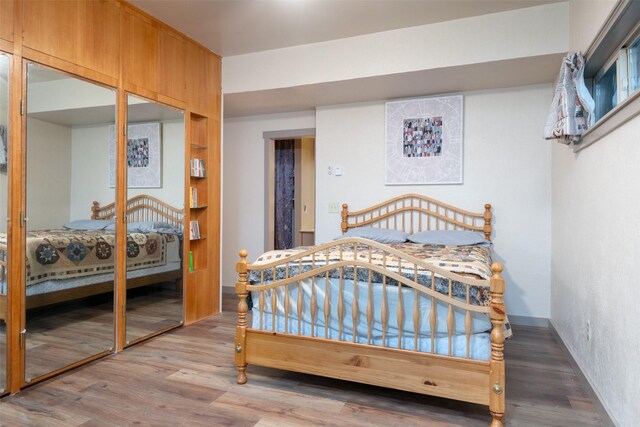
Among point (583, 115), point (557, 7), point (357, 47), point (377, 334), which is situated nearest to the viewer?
point (377, 334)

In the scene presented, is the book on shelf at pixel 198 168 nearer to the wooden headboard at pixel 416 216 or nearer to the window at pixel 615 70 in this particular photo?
the wooden headboard at pixel 416 216

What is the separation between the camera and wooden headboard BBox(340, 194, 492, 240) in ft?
12.0

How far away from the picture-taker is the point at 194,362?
261cm

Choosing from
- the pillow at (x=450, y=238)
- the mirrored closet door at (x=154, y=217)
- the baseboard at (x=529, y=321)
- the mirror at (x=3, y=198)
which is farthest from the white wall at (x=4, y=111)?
the baseboard at (x=529, y=321)

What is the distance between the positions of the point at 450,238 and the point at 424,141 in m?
1.06

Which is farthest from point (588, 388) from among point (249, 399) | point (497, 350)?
point (249, 399)

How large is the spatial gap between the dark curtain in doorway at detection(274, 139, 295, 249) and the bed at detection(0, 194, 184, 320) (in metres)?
2.37

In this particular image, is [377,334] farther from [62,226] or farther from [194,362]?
[62,226]

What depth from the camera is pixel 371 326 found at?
2.05 metres

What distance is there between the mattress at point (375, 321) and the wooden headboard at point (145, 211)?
1.22 m

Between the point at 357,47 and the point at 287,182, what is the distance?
2.68m

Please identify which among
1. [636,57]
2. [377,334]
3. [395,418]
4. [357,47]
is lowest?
[395,418]

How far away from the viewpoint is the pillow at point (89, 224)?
247 centimetres

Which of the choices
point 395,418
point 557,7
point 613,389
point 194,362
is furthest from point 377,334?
point 557,7
